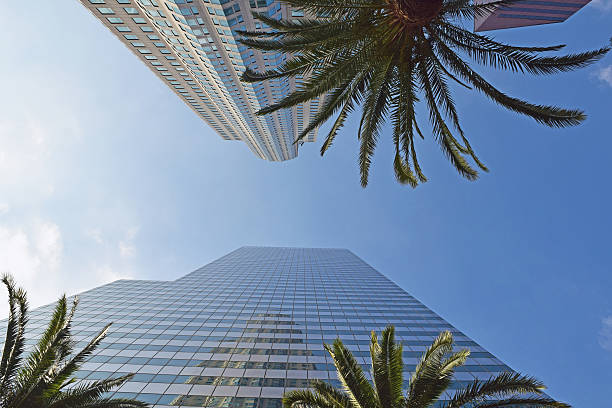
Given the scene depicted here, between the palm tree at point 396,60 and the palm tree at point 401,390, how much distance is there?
5.58 m

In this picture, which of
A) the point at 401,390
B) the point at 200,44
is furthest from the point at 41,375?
the point at 200,44

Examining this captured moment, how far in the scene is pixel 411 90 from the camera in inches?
298

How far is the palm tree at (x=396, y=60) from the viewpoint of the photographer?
6.04 m

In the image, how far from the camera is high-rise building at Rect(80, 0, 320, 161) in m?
28.8

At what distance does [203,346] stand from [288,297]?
14.0m

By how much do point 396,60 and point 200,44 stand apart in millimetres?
35518

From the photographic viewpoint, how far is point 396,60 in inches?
279

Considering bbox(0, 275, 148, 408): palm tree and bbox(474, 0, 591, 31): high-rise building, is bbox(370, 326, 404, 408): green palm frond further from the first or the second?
bbox(474, 0, 591, 31): high-rise building

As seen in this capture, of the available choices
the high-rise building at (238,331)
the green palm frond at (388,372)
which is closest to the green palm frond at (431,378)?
the green palm frond at (388,372)

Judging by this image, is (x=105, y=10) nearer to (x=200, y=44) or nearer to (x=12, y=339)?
(x=200, y=44)

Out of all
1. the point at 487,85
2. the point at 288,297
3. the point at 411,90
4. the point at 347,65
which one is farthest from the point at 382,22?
the point at 288,297

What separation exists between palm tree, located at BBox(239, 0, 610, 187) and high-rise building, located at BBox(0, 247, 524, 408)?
16.9 m

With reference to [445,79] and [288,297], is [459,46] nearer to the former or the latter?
[445,79]

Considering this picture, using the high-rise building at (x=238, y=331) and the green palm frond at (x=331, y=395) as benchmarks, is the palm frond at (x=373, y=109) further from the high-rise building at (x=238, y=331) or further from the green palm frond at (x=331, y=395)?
the high-rise building at (x=238, y=331)
